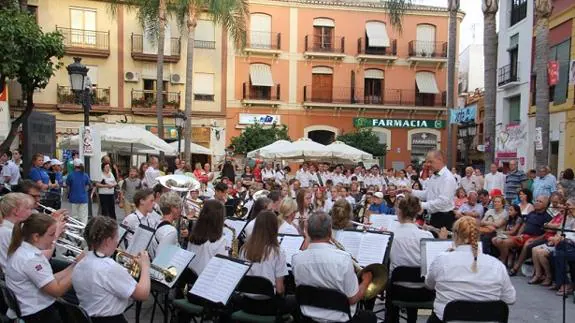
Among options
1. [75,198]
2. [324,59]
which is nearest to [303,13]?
[324,59]

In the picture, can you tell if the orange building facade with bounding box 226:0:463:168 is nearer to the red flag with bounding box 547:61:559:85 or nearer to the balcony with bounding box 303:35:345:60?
the balcony with bounding box 303:35:345:60

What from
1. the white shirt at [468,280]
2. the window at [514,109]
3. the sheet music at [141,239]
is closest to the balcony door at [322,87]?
the window at [514,109]

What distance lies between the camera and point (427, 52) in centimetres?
3391

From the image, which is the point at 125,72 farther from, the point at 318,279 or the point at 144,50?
the point at 318,279

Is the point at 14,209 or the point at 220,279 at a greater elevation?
the point at 14,209

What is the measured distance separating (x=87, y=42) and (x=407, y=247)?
27.7 m

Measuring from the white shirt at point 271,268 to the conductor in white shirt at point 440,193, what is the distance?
122 inches

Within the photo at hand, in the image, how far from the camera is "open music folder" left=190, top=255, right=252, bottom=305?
4.42m

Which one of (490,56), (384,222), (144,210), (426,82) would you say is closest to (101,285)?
(144,210)

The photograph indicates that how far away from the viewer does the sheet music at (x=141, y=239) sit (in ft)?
18.7

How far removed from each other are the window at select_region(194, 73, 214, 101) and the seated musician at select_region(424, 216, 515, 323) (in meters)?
27.8

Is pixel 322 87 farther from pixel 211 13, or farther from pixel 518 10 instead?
pixel 518 10

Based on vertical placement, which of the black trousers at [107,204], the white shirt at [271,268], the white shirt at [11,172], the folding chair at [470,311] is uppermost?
the white shirt at [11,172]

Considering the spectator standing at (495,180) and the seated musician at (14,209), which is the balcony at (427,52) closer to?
the spectator standing at (495,180)
